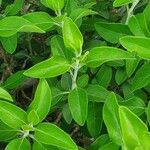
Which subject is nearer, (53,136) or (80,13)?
(53,136)

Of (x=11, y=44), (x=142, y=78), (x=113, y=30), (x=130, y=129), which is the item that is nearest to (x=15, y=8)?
(x=11, y=44)

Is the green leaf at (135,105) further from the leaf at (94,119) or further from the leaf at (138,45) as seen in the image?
the leaf at (138,45)

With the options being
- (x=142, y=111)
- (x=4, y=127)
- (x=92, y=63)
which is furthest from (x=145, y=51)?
(x=4, y=127)

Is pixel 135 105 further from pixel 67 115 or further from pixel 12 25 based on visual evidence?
pixel 12 25

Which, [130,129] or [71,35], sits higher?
[71,35]

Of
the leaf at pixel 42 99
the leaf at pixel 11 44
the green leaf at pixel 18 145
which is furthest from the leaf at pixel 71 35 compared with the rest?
the leaf at pixel 11 44
